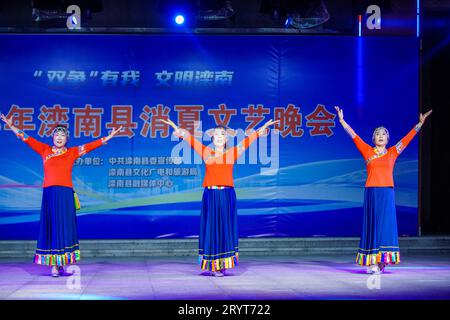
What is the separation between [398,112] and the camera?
9500 millimetres

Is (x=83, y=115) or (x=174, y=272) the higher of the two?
(x=83, y=115)

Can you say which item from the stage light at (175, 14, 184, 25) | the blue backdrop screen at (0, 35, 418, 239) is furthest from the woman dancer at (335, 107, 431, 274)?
the stage light at (175, 14, 184, 25)

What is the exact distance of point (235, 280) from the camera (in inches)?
265

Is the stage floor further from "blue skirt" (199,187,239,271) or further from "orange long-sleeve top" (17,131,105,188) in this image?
"orange long-sleeve top" (17,131,105,188)

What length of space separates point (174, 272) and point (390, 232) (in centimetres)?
203

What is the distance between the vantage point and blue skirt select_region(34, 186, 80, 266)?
7.00m

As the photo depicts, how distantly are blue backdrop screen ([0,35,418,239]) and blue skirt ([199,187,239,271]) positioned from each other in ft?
7.41

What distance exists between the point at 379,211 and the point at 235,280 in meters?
1.48

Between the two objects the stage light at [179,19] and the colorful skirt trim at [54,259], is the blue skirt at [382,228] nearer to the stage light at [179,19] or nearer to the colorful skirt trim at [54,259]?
the colorful skirt trim at [54,259]

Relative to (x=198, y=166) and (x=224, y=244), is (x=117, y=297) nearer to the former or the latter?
(x=224, y=244)

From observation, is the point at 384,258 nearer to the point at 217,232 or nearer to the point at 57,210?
the point at 217,232

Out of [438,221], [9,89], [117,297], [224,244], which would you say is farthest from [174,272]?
[438,221]

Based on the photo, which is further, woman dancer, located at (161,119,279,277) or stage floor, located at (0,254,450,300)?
woman dancer, located at (161,119,279,277)
